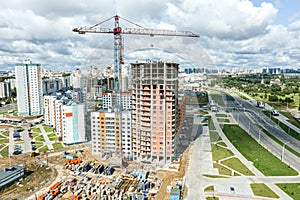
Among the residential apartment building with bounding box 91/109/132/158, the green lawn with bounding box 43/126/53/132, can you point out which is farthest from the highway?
the green lawn with bounding box 43/126/53/132

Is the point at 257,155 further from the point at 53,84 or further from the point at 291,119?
the point at 53,84

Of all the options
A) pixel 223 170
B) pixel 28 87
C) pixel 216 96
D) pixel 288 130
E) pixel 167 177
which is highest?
pixel 28 87

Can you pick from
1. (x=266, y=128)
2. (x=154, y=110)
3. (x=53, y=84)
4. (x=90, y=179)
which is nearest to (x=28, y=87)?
(x=53, y=84)

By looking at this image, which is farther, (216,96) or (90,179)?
(216,96)

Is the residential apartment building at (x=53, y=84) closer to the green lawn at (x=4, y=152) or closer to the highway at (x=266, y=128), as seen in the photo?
the green lawn at (x=4, y=152)

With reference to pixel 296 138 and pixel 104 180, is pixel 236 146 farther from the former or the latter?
pixel 104 180

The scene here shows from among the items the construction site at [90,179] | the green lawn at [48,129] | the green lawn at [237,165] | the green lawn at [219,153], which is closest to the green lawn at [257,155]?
the green lawn at [237,165]
